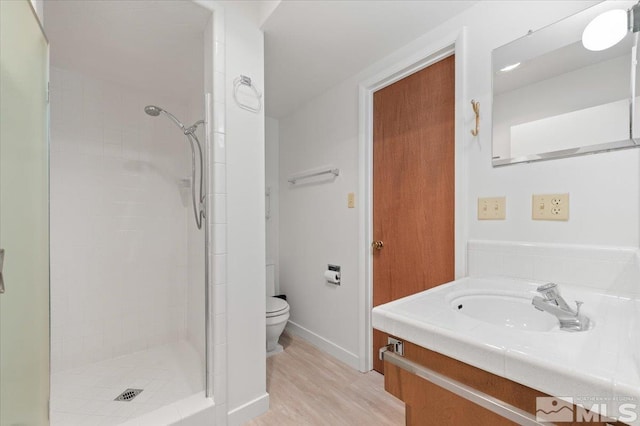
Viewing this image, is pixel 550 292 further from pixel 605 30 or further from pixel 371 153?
pixel 371 153

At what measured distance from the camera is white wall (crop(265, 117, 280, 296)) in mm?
2908

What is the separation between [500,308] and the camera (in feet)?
3.55

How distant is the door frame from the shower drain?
1.43 meters

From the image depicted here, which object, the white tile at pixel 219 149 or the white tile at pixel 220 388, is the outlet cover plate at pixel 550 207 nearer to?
the white tile at pixel 219 149

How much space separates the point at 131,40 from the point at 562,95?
2238mm

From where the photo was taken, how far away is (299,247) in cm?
268

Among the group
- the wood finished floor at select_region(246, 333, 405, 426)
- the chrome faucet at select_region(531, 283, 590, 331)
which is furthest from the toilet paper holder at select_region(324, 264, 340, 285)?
the chrome faucet at select_region(531, 283, 590, 331)

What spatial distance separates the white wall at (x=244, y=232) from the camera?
4.79 feet

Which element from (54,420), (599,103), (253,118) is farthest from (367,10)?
(54,420)

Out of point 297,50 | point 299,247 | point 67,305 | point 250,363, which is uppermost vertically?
point 297,50

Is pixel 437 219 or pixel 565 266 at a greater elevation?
pixel 437 219

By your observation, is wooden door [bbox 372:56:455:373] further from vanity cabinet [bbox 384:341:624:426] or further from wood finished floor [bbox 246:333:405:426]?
vanity cabinet [bbox 384:341:624:426]

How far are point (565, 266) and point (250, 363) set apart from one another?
1.55 meters

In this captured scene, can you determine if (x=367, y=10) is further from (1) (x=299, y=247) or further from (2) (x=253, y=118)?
(1) (x=299, y=247)
